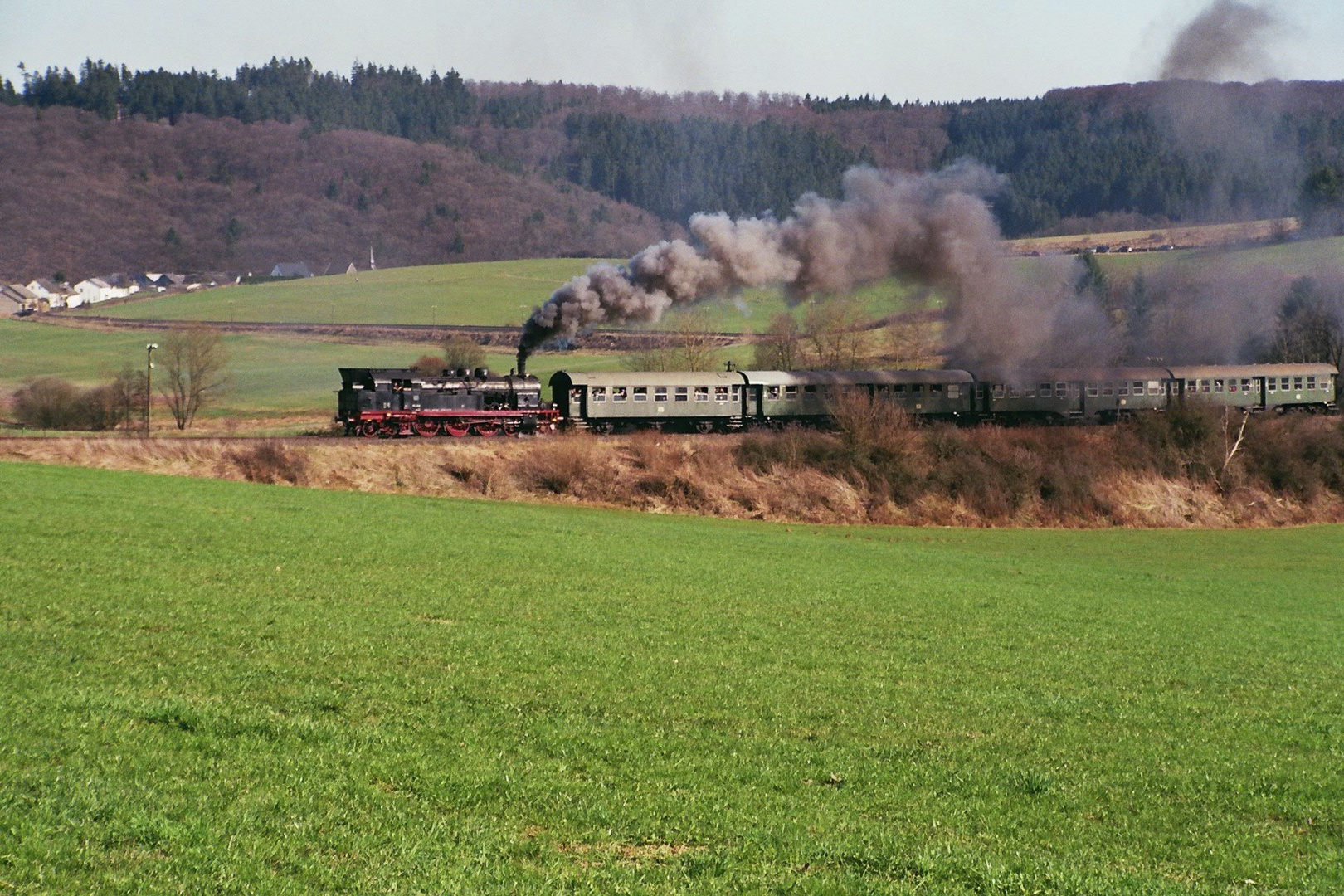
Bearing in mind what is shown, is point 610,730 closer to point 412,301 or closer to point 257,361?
point 257,361

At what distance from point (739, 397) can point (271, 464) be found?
72.4 feet

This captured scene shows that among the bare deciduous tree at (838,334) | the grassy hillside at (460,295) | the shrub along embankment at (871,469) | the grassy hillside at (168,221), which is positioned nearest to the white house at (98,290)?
the grassy hillside at (168,221)

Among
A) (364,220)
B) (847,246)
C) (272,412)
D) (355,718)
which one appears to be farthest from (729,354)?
(364,220)

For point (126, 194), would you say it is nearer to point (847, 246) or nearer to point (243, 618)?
point (847, 246)

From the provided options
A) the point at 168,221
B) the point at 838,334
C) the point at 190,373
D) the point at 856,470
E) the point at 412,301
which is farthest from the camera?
the point at 168,221

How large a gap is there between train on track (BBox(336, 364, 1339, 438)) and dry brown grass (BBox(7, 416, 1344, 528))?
2994 millimetres

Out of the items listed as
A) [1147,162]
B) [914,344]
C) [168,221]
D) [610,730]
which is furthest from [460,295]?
[610,730]

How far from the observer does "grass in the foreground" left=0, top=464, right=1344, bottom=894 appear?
827 cm

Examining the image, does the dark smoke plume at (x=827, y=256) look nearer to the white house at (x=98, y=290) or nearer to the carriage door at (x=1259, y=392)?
the carriage door at (x=1259, y=392)

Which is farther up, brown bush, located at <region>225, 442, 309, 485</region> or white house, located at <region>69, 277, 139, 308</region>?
white house, located at <region>69, 277, 139, 308</region>

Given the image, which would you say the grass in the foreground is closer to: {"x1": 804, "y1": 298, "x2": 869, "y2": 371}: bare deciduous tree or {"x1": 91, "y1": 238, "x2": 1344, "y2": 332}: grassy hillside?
{"x1": 804, "y1": 298, "x2": 869, "y2": 371}: bare deciduous tree

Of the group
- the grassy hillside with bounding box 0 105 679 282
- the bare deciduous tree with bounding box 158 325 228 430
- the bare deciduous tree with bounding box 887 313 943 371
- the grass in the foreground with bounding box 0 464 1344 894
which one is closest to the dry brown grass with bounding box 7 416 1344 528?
the grass in the foreground with bounding box 0 464 1344 894

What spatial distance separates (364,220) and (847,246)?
520ft

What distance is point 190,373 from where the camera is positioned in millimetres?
76750
